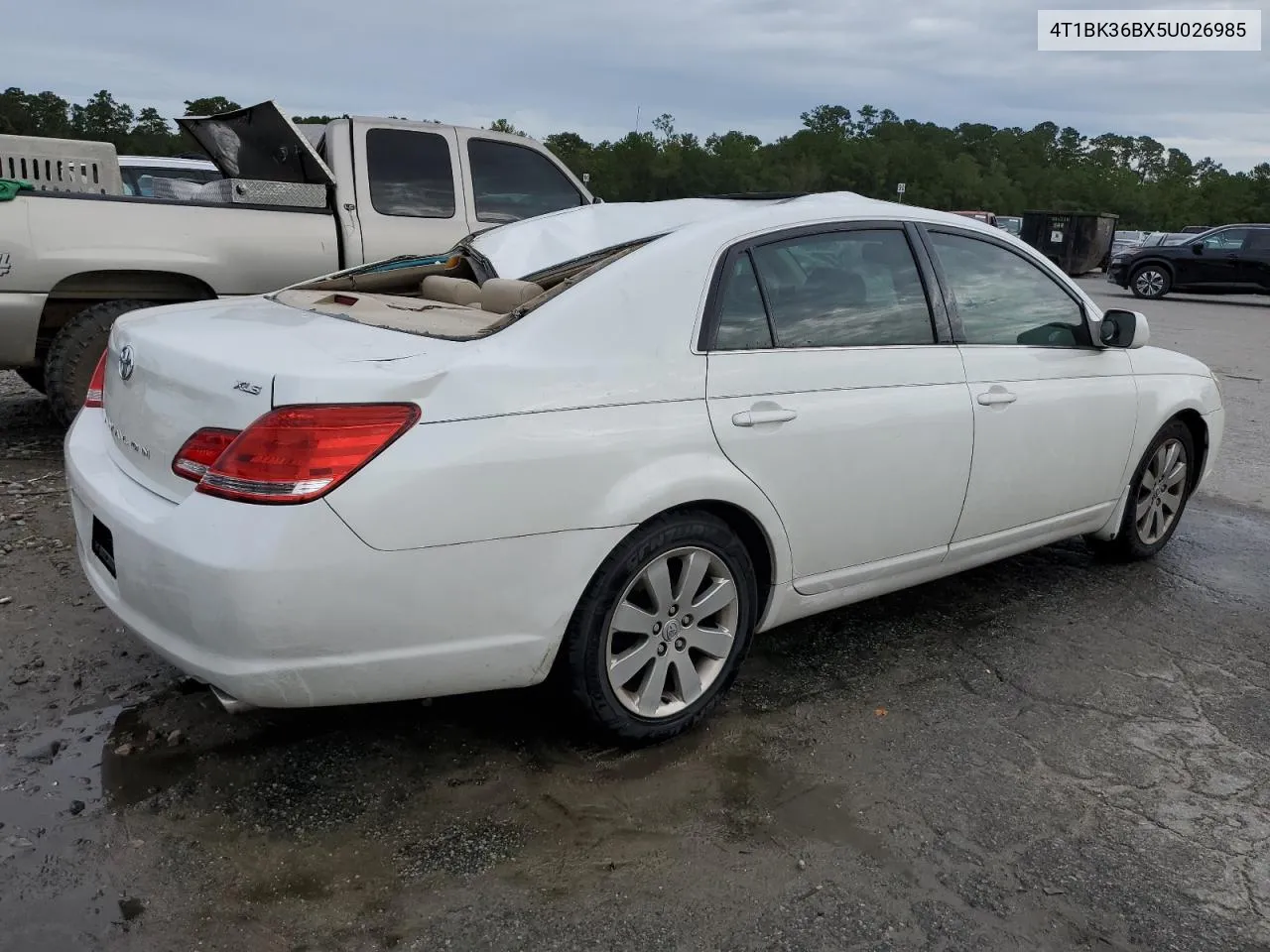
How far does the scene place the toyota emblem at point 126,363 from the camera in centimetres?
290

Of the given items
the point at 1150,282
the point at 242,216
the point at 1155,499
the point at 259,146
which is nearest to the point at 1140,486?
the point at 1155,499

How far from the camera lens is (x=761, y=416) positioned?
9.86 ft

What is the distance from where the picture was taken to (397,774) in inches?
113

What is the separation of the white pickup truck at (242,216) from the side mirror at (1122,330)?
3.96 m

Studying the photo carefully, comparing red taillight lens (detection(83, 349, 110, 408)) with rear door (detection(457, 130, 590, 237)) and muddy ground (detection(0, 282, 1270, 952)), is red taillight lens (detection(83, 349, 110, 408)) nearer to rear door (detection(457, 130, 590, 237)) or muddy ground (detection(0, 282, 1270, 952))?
muddy ground (detection(0, 282, 1270, 952))

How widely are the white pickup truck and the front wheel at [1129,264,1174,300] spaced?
1866 centimetres

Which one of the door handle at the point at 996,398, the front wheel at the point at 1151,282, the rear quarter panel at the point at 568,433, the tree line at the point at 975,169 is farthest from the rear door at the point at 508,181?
the tree line at the point at 975,169

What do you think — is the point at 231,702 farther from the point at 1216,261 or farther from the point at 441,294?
the point at 1216,261

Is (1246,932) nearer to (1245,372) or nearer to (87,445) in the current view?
(87,445)

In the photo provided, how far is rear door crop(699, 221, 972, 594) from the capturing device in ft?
9.95

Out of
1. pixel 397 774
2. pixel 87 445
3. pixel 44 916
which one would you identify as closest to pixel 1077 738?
pixel 397 774

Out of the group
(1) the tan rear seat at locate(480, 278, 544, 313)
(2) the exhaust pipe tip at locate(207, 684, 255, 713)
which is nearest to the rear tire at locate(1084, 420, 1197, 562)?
(1) the tan rear seat at locate(480, 278, 544, 313)

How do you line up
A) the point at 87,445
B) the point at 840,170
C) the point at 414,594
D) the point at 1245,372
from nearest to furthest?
the point at 414,594 → the point at 87,445 → the point at 1245,372 → the point at 840,170

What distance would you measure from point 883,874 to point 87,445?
252 centimetres
